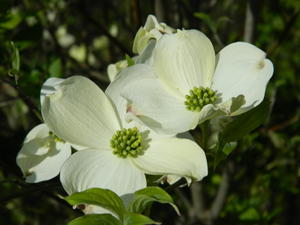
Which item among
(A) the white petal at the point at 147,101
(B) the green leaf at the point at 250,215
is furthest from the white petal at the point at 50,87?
(B) the green leaf at the point at 250,215

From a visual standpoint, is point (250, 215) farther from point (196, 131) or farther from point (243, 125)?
point (243, 125)

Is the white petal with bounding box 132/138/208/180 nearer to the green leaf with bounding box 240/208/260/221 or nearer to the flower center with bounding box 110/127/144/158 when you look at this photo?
the flower center with bounding box 110/127/144/158

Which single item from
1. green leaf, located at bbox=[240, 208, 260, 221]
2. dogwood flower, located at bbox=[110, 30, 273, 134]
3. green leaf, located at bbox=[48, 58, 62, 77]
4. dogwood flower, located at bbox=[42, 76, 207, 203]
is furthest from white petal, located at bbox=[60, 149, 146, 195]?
green leaf, located at bbox=[240, 208, 260, 221]

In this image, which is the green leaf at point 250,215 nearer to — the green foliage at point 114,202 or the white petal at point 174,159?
the white petal at point 174,159

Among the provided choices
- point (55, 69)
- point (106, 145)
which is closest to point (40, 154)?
point (106, 145)

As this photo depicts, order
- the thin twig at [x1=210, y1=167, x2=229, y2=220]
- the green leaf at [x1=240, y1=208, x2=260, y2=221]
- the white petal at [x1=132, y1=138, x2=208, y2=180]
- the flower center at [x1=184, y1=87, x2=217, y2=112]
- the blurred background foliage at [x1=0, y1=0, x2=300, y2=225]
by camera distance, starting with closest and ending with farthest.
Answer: the white petal at [x1=132, y1=138, x2=208, y2=180], the flower center at [x1=184, y1=87, x2=217, y2=112], the blurred background foliage at [x1=0, y1=0, x2=300, y2=225], the green leaf at [x1=240, y1=208, x2=260, y2=221], the thin twig at [x1=210, y1=167, x2=229, y2=220]
